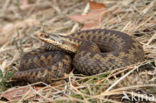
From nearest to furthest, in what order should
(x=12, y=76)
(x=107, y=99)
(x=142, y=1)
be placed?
(x=107, y=99), (x=12, y=76), (x=142, y=1)

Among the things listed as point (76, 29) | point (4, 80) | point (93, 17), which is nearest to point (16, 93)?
point (4, 80)

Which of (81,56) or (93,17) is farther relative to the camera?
(93,17)

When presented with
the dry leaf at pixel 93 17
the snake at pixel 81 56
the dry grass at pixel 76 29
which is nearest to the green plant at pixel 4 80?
the snake at pixel 81 56

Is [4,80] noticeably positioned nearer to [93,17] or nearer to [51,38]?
[51,38]

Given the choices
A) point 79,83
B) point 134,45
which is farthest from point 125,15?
point 79,83

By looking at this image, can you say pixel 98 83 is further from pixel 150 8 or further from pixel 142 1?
pixel 142 1

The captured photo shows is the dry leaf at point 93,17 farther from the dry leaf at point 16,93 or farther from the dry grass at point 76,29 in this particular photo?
the dry leaf at point 16,93
